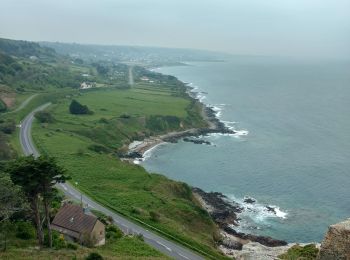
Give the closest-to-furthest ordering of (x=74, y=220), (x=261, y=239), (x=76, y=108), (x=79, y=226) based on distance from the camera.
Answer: (x=79, y=226), (x=74, y=220), (x=261, y=239), (x=76, y=108)

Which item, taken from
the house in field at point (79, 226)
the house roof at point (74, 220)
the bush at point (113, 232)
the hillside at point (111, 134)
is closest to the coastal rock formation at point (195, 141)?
the hillside at point (111, 134)

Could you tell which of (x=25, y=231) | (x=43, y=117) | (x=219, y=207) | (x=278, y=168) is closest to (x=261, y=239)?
(x=219, y=207)

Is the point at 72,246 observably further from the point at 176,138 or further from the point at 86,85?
the point at 86,85

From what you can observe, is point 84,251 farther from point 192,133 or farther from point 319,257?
point 192,133

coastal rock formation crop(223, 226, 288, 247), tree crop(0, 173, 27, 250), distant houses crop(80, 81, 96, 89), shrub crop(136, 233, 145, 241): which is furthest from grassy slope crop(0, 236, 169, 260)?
distant houses crop(80, 81, 96, 89)

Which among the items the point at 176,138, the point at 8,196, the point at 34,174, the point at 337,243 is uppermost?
the point at 34,174

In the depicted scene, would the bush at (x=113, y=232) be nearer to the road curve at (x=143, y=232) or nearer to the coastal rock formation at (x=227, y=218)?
the road curve at (x=143, y=232)
